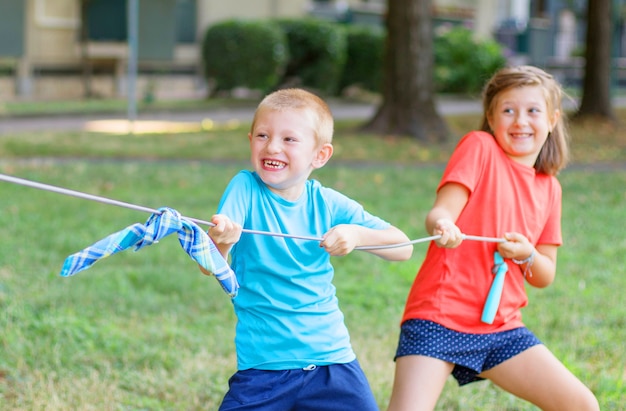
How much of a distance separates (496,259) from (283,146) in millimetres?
873

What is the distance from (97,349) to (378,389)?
1246mm

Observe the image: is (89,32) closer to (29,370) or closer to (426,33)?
(426,33)

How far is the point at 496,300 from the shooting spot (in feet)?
9.62

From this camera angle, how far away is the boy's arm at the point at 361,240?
2.48 metres

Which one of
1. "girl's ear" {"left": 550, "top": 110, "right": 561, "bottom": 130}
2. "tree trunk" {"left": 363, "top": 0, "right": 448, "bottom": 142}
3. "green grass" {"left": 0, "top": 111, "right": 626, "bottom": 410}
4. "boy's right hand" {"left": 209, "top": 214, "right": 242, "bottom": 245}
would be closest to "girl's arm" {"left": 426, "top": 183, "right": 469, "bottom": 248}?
"girl's ear" {"left": 550, "top": 110, "right": 561, "bottom": 130}

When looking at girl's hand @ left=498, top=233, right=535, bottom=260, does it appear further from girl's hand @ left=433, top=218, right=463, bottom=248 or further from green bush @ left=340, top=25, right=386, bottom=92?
green bush @ left=340, top=25, right=386, bottom=92

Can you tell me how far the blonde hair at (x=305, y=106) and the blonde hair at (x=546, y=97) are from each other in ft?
2.65

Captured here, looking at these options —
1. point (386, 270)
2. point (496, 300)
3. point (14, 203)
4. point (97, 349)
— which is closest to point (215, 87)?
point (14, 203)

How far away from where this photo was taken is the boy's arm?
248cm

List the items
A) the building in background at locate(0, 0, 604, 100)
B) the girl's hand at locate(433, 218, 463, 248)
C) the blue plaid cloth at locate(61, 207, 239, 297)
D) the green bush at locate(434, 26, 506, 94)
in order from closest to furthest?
Answer: 1. the blue plaid cloth at locate(61, 207, 239, 297)
2. the girl's hand at locate(433, 218, 463, 248)
3. the building in background at locate(0, 0, 604, 100)
4. the green bush at locate(434, 26, 506, 94)

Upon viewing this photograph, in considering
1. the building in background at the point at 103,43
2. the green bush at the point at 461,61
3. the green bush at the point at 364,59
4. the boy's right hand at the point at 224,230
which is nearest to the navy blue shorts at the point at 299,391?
the boy's right hand at the point at 224,230

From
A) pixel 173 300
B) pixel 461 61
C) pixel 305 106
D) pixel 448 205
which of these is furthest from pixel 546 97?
pixel 461 61

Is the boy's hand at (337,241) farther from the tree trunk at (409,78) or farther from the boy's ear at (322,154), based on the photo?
the tree trunk at (409,78)

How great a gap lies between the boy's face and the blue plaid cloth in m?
0.27
